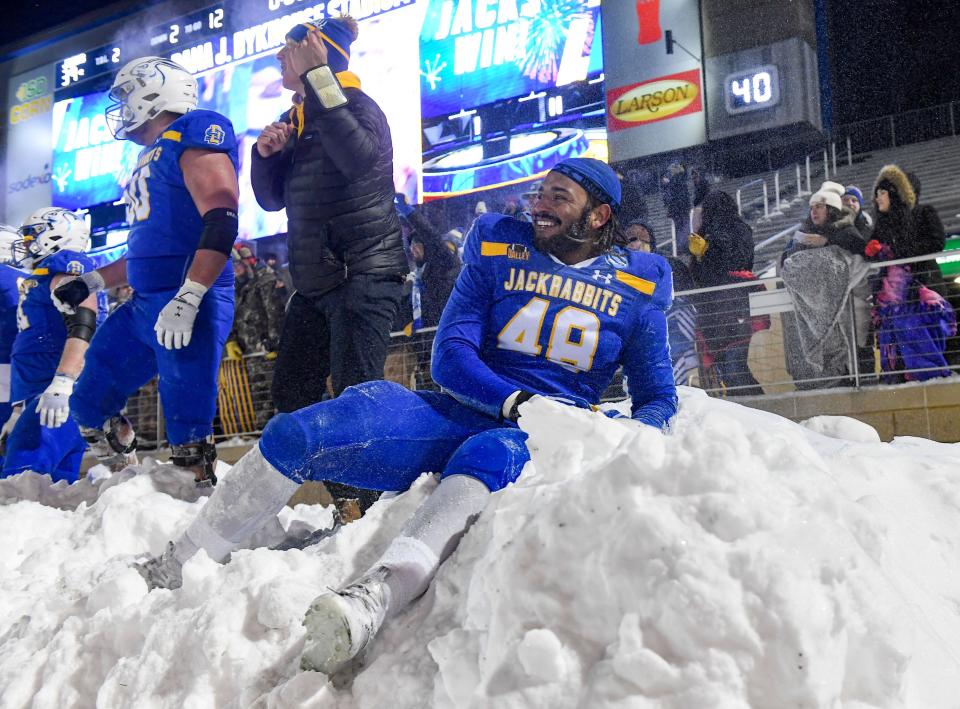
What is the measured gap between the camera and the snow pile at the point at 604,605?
1.11 m

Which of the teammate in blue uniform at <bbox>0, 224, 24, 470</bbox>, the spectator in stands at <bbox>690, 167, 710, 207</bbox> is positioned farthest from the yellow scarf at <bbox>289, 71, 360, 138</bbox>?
the spectator in stands at <bbox>690, 167, 710, 207</bbox>

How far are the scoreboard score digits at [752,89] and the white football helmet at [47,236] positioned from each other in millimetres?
4306

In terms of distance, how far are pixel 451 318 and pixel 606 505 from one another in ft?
3.56

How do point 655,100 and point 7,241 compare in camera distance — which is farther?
point 655,100

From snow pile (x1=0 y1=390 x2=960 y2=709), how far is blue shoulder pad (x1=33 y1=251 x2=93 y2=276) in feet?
9.13

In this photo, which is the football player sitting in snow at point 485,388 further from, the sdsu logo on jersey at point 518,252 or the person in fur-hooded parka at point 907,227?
the person in fur-hooded parka at point 907,227

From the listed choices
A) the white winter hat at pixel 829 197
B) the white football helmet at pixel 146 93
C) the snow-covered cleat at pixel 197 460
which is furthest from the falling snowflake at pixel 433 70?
the snow-covered cleat at pixel 197 460

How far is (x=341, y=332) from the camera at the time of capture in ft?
10.1

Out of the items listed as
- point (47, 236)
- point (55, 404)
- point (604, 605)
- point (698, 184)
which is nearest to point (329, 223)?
point (55, 404)

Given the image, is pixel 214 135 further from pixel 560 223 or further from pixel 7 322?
pixel 7 322

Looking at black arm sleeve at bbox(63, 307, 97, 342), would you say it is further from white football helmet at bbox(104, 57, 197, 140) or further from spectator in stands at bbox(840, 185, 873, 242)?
spectator in stands at bbox(840, 185, 873, 242)

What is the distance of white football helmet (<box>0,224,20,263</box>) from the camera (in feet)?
16.6

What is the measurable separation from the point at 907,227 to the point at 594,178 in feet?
10.2

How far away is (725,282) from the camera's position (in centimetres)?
531
